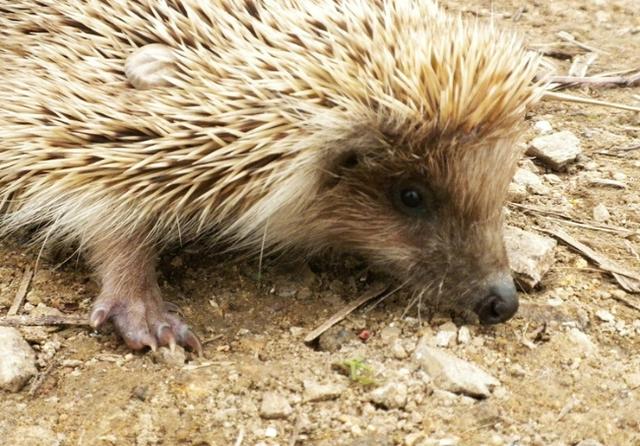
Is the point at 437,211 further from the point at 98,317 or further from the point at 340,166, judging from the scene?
the point at 98,317

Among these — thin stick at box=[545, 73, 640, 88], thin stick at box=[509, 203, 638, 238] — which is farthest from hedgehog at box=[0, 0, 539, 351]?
thin stick at box=[545, 73, 640, 88]

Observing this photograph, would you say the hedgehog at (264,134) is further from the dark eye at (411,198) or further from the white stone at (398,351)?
the white stone at (398,351)

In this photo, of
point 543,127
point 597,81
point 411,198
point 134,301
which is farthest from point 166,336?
point 597,81

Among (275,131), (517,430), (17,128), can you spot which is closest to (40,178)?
(17,128)

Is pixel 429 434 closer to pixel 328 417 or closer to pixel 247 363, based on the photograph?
pixel 328 417

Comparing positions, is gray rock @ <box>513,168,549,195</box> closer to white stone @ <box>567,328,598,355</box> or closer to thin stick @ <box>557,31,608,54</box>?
white stone @ <box>567,328,598,355</box>

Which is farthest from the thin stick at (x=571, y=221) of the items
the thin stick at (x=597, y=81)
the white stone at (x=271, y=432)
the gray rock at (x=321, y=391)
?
the white stone at (x=271, y=432)
